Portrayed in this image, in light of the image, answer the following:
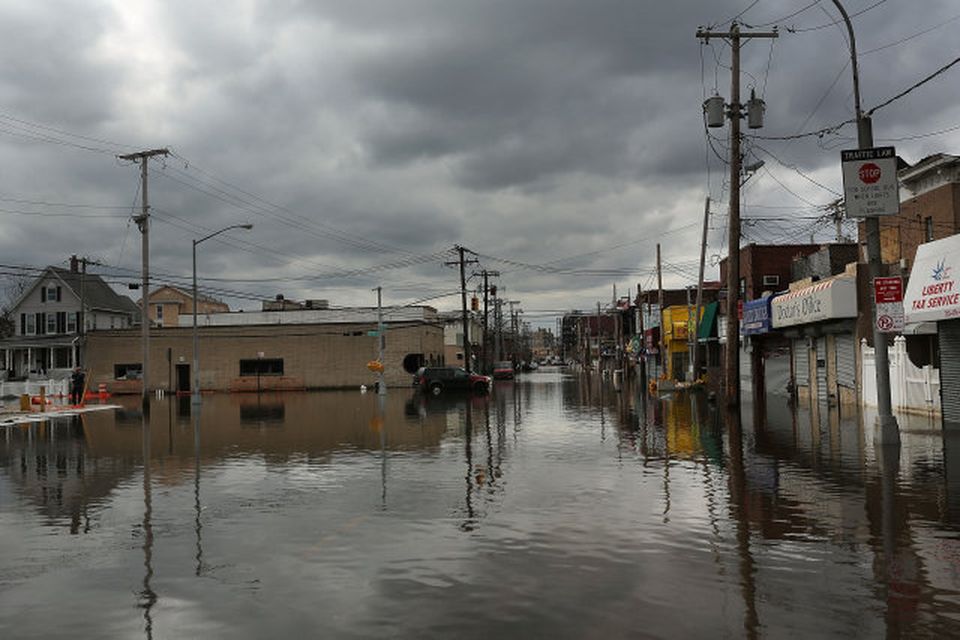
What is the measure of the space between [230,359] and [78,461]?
163 ft

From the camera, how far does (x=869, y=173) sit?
1608 cm

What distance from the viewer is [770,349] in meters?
37.7

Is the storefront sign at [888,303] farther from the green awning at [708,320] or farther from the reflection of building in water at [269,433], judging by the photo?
the green awning at [708,320]

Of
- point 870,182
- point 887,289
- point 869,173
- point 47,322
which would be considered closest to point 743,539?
point 887,289

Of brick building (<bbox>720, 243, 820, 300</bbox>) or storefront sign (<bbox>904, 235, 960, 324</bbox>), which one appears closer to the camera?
storefront sign (<bbox>904, 235, 960, 324</bbox>)

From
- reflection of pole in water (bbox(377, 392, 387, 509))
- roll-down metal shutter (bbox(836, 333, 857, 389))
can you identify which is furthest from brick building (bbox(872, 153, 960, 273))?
reflection of pole in water (bbox(377, 392, 387, 509))

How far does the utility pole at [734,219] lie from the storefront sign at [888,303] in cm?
1209

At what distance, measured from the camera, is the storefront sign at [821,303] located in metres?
28.1

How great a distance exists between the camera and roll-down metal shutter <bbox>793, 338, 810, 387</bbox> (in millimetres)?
33344

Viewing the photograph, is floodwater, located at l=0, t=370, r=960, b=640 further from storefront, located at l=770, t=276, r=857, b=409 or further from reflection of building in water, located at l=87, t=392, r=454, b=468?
storefront, located at l=770, t=276, r=857, b=409

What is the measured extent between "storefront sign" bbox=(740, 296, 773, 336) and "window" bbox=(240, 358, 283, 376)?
129 feet

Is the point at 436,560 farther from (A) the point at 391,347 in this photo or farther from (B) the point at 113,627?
(A) the point at 391,347

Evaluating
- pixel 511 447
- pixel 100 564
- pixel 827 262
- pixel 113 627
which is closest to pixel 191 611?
pixel 113 627

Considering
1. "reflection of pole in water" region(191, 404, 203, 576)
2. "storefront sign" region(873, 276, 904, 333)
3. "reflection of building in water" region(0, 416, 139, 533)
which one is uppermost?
"storefront sign" region(873, 276, 904, 333)
